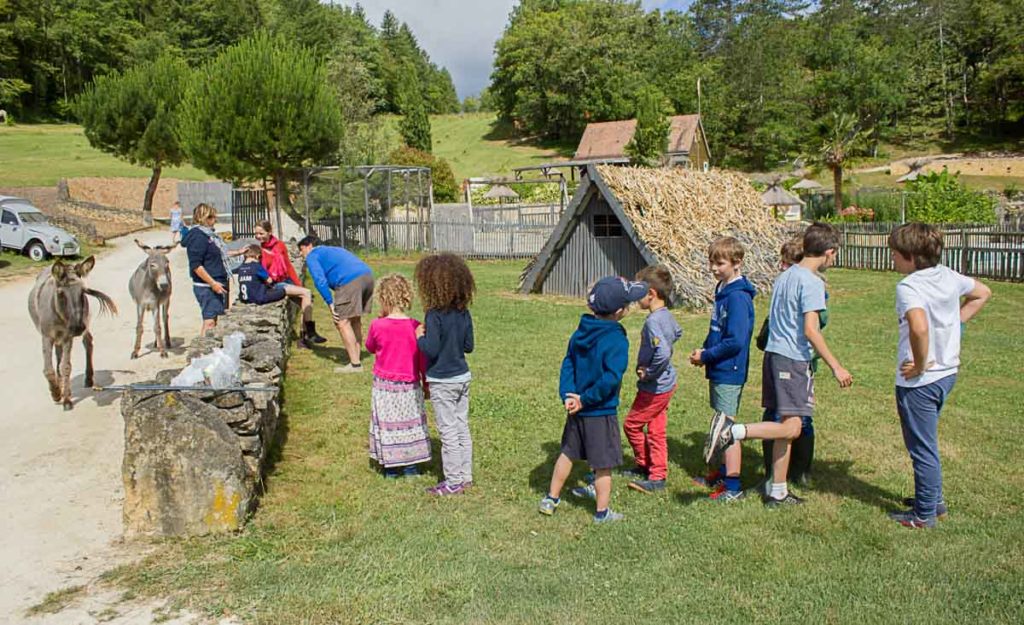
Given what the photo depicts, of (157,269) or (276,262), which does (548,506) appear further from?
(157,269)

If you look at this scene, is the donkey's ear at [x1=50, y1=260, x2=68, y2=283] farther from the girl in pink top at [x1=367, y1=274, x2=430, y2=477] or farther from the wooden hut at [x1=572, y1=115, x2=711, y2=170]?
the wooden hut at [x1=572, y1=115, x2=711, y2=170]

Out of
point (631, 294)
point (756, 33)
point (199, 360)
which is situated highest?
point (756, 33)

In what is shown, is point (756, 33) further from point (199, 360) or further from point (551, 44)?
point (199, 360)

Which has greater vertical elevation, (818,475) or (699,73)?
(699,73)

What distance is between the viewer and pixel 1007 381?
30.1ft

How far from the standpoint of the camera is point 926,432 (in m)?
4.92

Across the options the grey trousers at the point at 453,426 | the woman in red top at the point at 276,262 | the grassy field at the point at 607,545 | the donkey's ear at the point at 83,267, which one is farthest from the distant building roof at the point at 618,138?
the grey trousers at the point at 453,426

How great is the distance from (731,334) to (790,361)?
0.45 meters

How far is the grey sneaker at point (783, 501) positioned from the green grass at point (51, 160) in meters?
43.7

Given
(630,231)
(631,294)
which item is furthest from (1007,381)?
(630,231)

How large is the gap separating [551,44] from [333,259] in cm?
7639

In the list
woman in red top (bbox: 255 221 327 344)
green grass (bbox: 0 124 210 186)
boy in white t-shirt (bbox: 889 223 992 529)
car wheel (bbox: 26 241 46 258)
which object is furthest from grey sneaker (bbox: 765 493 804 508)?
green grass (bbox: 0 124 210 186)

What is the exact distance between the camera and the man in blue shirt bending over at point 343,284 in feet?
30.9

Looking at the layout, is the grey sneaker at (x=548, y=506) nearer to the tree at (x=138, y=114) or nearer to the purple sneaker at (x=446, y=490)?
the purple sneaker at (x=446, y=490)
